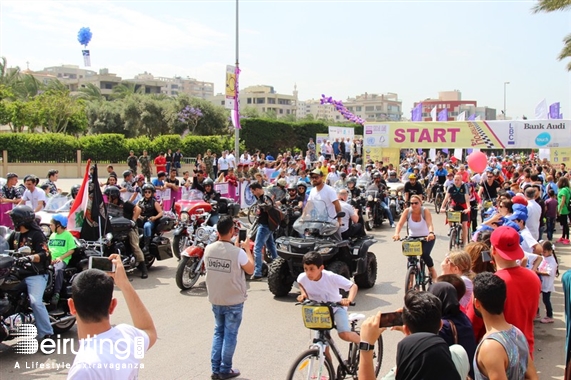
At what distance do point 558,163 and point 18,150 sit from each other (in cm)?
3139

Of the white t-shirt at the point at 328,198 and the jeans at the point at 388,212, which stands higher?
the white t-shirt at the point at 328,198

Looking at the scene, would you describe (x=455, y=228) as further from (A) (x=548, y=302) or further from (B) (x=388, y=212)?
(B) (x=388, y=212)

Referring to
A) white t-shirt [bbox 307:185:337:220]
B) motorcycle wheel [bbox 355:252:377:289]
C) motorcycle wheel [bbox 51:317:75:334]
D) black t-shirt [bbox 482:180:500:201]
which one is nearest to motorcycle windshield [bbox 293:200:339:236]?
white t-shirt [bbox 307:185:337:220]

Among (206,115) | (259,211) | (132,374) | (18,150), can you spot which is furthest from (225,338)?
(206,115)

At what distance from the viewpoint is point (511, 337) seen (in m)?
3.78

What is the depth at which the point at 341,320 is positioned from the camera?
5.58m

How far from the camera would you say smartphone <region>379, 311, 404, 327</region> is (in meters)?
3.51

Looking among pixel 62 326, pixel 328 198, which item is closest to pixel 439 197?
pixel 328 198

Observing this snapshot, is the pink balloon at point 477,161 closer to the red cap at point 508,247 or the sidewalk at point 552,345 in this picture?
the sidewalk at point 552,345

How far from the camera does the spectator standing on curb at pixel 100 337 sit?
2.95 meters

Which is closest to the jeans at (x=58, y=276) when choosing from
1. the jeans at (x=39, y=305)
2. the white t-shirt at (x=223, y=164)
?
the jeans at (x=39, y=305)

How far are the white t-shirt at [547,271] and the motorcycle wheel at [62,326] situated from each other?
629 centimetres

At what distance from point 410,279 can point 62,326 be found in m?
4.93

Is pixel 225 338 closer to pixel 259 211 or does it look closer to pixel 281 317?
pixel 281 317
